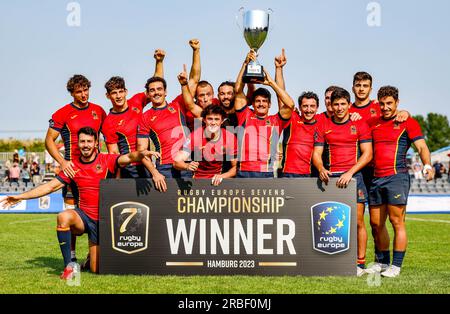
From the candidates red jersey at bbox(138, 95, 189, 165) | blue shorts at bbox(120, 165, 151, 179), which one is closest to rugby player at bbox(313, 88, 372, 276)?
red jersey at bbox(138, 95, 189, 165)

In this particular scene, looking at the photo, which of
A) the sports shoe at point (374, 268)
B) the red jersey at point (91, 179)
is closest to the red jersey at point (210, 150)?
the red jersey at point (91, 179)

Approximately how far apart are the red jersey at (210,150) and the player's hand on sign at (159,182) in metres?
0.52

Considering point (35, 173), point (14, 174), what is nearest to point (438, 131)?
point (35, 173)

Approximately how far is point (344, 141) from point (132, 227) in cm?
279

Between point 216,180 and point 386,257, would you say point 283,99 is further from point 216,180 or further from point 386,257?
point 386,257

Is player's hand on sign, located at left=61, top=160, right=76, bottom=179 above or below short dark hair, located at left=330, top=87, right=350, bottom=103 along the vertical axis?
below

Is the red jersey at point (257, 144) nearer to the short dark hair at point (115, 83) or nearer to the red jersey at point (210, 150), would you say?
the red jersey at point (210, 150)

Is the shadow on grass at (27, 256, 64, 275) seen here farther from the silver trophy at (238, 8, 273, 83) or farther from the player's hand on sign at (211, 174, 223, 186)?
the silver trophy at (238, 8, 273, 83)

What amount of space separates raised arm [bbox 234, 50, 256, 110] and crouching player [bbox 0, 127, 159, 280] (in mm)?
1600

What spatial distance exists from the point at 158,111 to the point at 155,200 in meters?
1.19

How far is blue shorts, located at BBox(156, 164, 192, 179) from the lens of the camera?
7.54 meters

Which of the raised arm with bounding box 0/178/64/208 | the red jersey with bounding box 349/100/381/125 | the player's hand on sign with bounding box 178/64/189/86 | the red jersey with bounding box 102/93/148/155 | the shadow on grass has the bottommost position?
the shadow on grass
